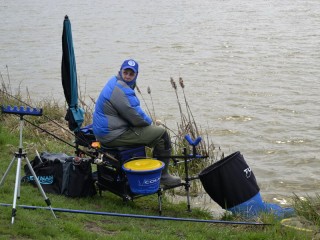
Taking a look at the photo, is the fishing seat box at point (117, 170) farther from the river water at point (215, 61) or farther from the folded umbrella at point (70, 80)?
the river water at point (215, 61)

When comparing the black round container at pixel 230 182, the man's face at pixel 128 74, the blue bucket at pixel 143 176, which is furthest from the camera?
the man's face at pixel 128 74

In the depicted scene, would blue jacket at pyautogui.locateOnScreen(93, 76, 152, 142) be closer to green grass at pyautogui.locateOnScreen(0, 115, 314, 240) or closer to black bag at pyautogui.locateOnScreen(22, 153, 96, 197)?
black bag at pyautogui.locateOnScreen(22, 153, 96, 197)

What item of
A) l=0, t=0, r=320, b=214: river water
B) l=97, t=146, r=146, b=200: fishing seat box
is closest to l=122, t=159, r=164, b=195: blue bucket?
l=97, t=146, r=146, b=200: fishing seat box

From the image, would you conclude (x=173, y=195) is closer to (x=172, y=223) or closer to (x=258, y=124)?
(x=172, y=223)

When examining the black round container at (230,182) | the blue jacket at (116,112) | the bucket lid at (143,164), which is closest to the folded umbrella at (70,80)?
the blue jacket at (116,112)

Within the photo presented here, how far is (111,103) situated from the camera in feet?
21.4

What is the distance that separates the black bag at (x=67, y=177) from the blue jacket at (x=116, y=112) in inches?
14.8

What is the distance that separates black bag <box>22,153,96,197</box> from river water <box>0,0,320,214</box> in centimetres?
263

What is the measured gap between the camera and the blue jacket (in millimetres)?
6488

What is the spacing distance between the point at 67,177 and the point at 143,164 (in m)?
0.83

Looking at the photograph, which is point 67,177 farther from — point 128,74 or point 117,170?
point 128,74

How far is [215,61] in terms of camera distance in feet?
57.5

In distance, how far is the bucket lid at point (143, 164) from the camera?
20.7 feet

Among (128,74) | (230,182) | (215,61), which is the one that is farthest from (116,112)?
(215,61)
